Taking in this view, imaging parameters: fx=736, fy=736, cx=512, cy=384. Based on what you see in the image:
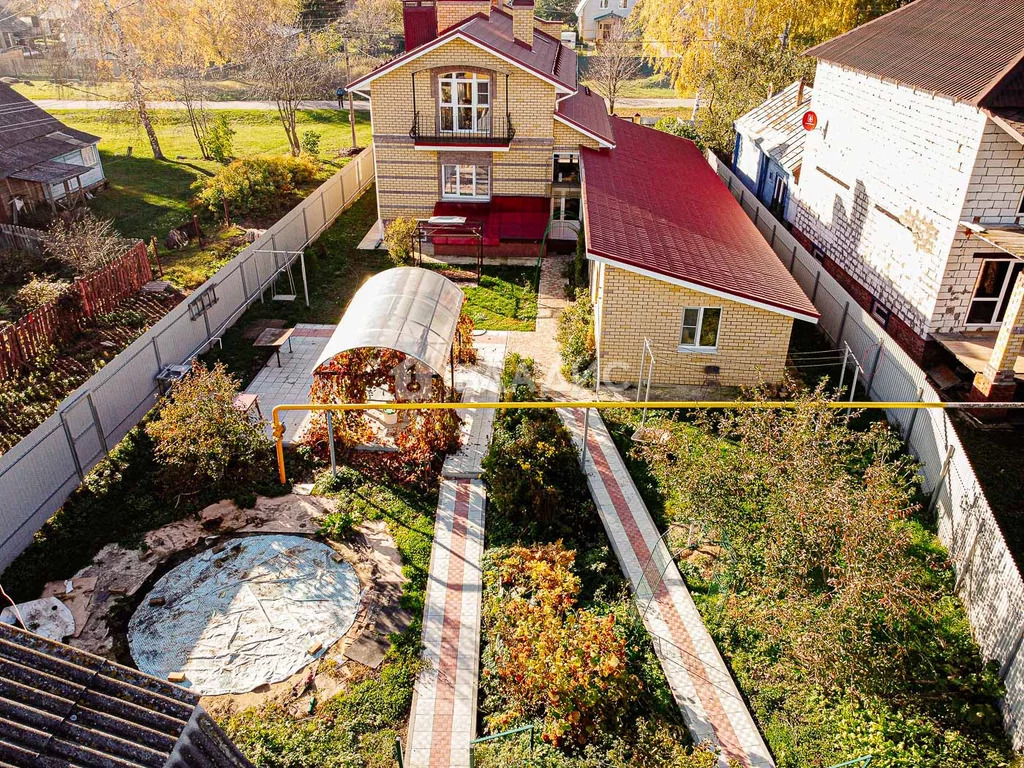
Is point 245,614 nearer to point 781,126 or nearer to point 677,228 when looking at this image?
point 677,228

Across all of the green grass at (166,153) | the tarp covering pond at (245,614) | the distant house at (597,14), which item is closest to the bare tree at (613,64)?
the green grass at (166,153)

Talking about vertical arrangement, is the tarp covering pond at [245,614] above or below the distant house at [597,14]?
below

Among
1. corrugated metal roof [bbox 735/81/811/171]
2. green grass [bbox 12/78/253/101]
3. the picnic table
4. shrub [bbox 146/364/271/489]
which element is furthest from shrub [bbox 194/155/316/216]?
green grass [bbox 12/78/253/101]

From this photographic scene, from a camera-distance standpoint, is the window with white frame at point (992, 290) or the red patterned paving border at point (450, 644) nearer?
the red patterned paving border at point (450, 644)

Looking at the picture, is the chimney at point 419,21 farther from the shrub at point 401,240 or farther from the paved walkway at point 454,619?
the paved walkway at point 454,619

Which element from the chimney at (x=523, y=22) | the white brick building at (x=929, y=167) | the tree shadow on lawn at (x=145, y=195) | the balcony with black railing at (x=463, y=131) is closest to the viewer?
the white brick building at (x=929, y=167)

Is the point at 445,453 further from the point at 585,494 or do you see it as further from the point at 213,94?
the point at 213,94

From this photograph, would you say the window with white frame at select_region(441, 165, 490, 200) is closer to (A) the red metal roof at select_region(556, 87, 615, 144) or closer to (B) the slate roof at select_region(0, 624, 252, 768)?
(A) the red metal roof at select_region(556, 87, 615, 144)
